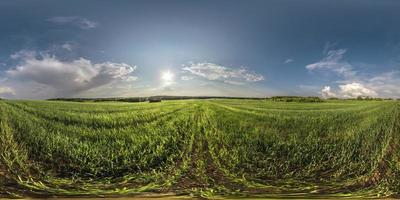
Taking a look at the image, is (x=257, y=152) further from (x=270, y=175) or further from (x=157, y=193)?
(x=157, y=193)

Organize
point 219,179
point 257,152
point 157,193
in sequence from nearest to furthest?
point 157,193
point 219,179
point 257,152

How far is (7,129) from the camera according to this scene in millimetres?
7547

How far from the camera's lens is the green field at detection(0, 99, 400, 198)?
6078 millimetres

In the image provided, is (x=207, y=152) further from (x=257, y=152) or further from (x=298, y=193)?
(x=298, y=193)

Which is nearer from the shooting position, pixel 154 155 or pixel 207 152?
pixel 154 155

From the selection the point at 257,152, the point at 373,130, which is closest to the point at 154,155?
the point at 257,152

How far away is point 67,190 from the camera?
6.00 metres

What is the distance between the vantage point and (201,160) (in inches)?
268

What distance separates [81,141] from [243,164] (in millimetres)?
2988

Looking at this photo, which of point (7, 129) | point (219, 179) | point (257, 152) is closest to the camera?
point (219, 179)

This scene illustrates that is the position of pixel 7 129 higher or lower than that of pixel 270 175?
higher

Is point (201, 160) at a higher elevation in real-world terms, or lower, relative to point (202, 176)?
higher

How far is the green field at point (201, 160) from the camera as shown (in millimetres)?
6078

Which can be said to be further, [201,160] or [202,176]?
[201,160]
